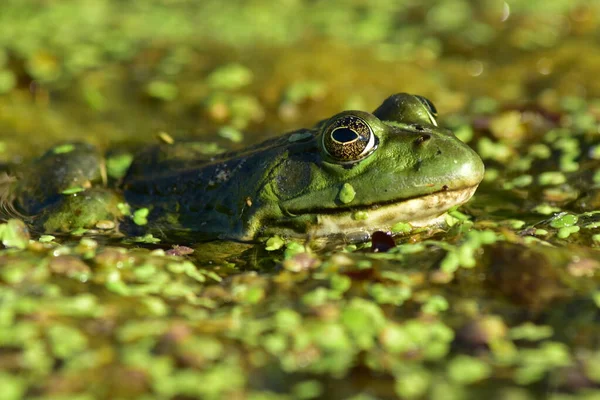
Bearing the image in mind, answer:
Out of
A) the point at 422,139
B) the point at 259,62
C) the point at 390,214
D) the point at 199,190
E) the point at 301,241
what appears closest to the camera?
the point at 422,139

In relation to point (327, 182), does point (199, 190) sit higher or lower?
lower

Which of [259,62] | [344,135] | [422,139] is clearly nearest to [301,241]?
[344,135]

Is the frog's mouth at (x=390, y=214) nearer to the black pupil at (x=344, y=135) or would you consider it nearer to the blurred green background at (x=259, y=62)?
the black pupil at (x=344, y=135)

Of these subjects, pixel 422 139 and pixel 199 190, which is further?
pixel 199 190

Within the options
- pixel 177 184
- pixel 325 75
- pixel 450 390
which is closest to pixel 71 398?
pixel 450 390

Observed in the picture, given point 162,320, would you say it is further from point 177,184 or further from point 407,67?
point 407,67

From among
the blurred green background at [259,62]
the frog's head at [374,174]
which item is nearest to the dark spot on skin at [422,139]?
the frog's head at [374,174]

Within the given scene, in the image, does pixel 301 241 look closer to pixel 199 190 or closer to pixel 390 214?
pixel 390 214
